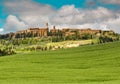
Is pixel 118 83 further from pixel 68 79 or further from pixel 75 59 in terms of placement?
pixel 75 59

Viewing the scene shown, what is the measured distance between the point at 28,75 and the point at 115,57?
66.5 ft

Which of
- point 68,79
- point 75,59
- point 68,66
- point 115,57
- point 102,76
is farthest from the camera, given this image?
point 75,59

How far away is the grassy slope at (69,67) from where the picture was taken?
1444 inches

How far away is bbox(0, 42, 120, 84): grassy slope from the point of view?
120ft

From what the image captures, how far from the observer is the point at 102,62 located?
52.7m

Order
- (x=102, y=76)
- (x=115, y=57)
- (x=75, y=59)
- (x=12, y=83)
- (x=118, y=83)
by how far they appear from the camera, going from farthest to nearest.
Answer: (x=75, y=59) → (x=115, y=57) → (x=102, y=76) → (x=12, y=83) → (x=118, y=83)

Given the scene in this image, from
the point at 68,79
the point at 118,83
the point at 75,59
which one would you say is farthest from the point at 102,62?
the point at 118,83

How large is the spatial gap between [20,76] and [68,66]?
13.3 meters

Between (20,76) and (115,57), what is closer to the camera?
(20,76)

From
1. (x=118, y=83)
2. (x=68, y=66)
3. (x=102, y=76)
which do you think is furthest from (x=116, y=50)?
(x=118, y=83)

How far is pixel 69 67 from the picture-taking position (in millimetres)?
50031

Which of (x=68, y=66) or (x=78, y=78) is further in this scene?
(x=68, y=66)

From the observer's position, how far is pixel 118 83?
1150 inches

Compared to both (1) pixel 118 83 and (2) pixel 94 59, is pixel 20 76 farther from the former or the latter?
(2) pixel 94 59
